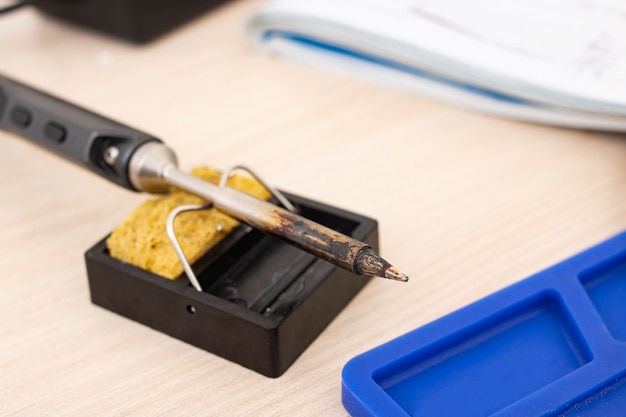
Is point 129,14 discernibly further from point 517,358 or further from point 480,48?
point 517,358

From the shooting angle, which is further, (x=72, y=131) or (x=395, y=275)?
(x=72, y=131)

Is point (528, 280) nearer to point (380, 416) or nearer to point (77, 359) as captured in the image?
point (380, 416)

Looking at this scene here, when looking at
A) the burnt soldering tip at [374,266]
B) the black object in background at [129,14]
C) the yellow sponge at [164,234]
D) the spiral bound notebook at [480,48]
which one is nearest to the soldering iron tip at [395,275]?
the burnt soldering tip at [374,266]

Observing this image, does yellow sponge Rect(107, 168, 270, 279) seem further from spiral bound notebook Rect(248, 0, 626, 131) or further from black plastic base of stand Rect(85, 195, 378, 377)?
spiral bound notebook Rect(248, 0, 626, 131)

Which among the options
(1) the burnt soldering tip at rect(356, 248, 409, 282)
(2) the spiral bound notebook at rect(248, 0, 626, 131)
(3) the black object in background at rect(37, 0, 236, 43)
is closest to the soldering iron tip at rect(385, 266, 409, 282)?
(1) the burnt soldering tip at rect(356, 248, 409, 282)

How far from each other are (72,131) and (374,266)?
216 millimetres

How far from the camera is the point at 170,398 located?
0.41m

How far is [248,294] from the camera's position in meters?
0.45

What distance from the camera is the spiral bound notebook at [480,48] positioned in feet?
1.92

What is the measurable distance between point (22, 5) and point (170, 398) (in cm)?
41

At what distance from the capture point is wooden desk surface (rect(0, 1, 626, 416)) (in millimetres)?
422

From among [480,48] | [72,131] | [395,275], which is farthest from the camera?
[480,48]

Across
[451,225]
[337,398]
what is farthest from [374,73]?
[337,398]

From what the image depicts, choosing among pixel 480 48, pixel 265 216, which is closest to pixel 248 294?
pixel 265 216
